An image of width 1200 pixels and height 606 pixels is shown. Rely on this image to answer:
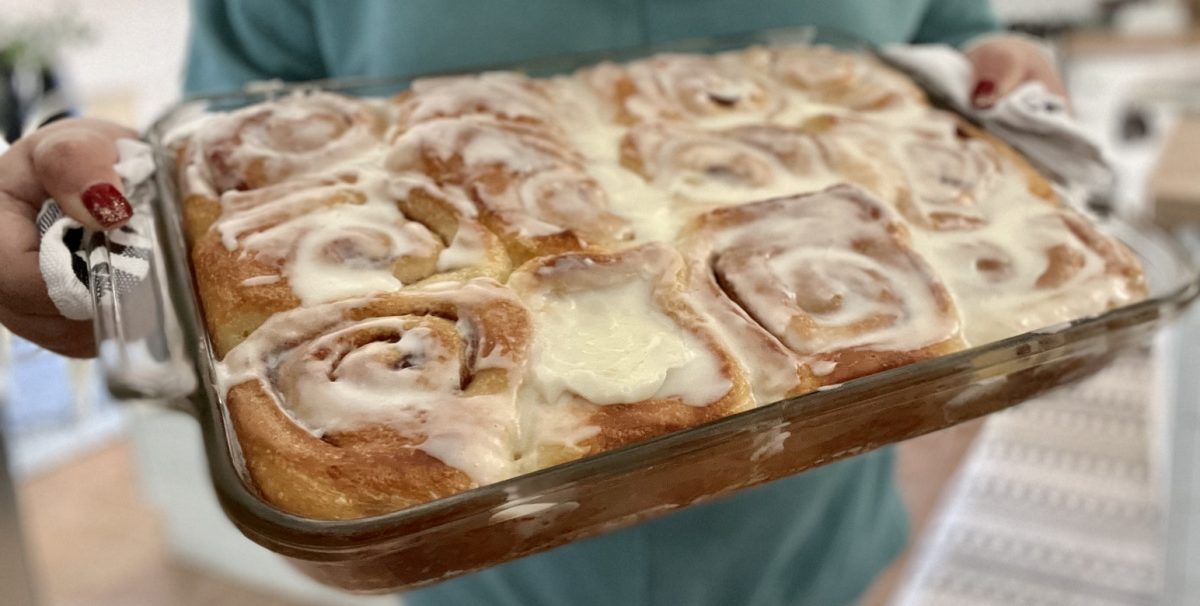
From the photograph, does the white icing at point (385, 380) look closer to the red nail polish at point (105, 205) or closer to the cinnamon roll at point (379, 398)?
the cinnamon roll at point (379, 398)

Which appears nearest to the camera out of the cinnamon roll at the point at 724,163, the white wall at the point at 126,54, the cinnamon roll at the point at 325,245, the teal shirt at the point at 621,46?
the cinnamon roll at the point at 325,245

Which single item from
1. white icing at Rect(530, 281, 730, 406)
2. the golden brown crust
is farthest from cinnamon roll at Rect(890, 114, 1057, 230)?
white icing at Rect(530, 281, 730, 406)

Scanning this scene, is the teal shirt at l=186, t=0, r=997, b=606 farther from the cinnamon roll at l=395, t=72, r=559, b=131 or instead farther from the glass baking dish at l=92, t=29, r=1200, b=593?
the glass baking dish at l=92, t=29, r=1200, b=593

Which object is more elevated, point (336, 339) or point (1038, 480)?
point (336, 339)

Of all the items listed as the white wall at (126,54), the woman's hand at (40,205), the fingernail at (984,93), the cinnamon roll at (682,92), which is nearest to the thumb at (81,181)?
the woman's hand at (40,205)

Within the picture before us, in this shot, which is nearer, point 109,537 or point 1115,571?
point 1115,571

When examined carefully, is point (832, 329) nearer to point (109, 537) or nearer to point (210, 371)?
point (210, 371)

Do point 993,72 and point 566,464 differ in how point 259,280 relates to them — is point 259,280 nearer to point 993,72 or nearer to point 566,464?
point 566,464

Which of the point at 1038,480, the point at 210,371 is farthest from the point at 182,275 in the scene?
the point at 1038,480
